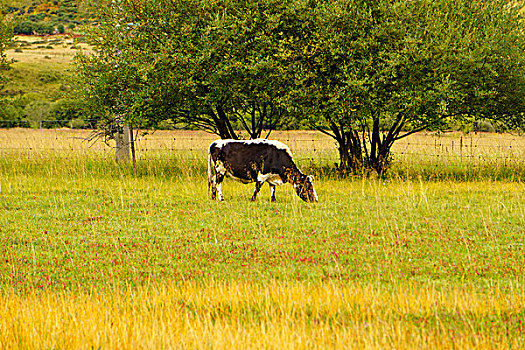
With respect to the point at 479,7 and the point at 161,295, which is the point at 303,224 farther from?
the point at 479,7

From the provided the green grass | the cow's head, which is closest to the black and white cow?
the cow's head

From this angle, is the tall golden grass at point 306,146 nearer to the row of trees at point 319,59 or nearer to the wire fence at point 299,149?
the wire fence at point 299,149

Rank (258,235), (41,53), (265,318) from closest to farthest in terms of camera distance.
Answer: (265,318)
(258,235)
(41,53)

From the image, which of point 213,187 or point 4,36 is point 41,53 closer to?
point 4,36

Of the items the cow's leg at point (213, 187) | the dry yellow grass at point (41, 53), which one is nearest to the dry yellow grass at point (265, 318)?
the cow's leg at point (213, 187)

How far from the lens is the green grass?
8938mm

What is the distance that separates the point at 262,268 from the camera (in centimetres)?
920

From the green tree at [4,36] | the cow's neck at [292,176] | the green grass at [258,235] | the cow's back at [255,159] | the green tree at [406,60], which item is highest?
the green tree at [4,36]

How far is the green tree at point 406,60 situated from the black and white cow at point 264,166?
3886 millimetres

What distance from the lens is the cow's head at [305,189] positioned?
15.6 metres

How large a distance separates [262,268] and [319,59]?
11665 millimetres

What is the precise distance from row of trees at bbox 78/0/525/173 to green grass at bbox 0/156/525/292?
9.31 ft

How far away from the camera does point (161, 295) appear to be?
7.62 meters

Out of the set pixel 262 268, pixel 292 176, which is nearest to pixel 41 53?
pixel 292 176
